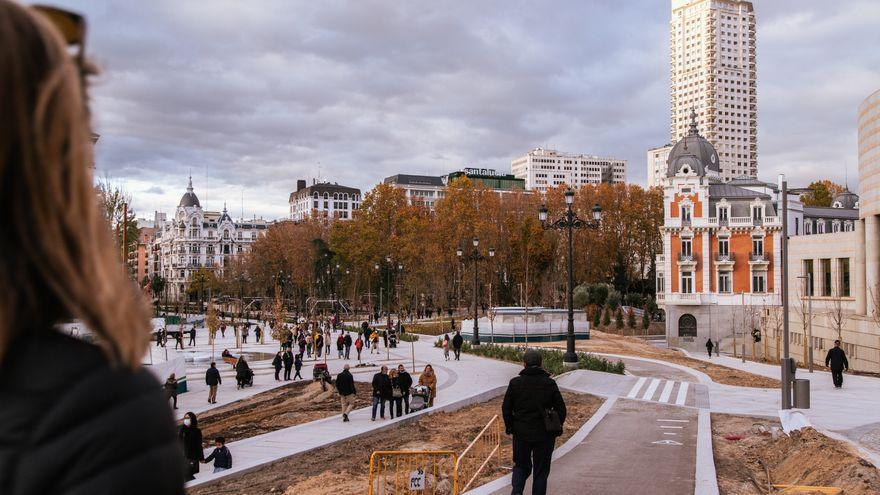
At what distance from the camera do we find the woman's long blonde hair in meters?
1.16

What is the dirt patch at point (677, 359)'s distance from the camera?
988 inches

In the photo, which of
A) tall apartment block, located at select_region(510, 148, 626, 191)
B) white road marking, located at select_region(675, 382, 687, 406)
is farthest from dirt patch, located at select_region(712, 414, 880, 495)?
tall apartment block, located at select_region(510, 148, 626, 191)

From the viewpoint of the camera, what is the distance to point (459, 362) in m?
31.9

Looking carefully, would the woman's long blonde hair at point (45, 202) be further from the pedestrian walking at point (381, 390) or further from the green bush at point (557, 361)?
the green bush at point (557, 361)

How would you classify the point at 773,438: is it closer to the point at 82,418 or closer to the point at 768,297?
the point at 82,418

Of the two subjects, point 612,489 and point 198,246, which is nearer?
point 612,489

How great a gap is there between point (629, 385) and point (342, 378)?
982 centimetres

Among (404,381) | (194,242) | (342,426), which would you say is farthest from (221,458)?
(194,242)

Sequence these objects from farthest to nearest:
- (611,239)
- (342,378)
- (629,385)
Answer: (611,239) → (629,385) → (342,378)

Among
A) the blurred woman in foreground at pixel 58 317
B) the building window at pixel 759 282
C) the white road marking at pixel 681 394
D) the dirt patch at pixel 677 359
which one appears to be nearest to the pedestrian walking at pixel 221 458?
the blurred woman in foreground at pixel 58 317

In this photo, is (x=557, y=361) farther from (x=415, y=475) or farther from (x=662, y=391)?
(x=415, y=475)

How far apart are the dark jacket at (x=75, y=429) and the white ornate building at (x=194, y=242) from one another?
137 metres

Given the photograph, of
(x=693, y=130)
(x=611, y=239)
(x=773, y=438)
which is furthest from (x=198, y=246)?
(x=773, y=438)

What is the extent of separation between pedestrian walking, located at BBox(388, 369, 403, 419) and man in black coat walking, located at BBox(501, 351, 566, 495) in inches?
380
